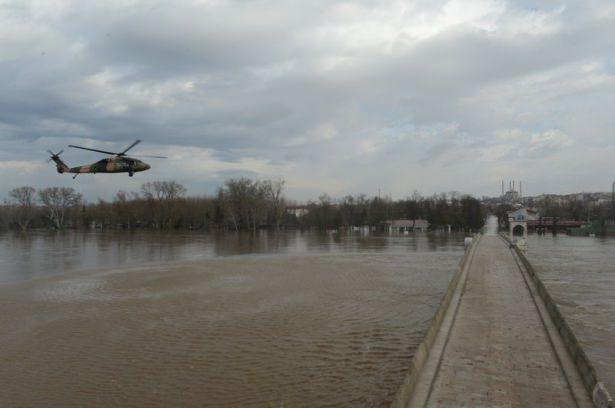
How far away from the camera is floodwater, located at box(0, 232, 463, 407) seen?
30.0 feet

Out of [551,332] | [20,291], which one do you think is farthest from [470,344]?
[20,291]

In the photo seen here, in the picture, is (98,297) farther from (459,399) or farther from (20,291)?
(459,399)

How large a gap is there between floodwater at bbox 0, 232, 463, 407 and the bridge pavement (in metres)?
1.13

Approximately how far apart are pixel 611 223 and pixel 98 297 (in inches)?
4445

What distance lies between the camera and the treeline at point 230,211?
115812mm

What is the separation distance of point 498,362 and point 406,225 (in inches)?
4486

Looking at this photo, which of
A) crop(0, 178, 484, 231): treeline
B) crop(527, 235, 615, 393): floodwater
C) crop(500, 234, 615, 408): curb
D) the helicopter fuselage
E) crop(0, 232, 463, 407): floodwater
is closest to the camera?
crop(500, 234, 615, 408): curb

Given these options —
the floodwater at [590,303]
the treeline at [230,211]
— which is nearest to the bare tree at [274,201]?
the treeline at [230,211]

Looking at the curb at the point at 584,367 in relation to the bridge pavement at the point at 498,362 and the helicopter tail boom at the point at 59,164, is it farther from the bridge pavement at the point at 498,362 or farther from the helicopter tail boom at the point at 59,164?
the helicopter tail boom at the point at 59,164

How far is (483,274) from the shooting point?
70.5 feet

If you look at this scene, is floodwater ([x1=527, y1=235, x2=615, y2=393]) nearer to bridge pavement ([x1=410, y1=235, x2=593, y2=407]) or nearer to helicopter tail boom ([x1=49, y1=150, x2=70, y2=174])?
bridge pavement ([x1=410, y1=235, x2=593, y2=407])

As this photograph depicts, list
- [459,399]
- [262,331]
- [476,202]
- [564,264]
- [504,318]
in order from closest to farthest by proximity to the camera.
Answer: [459,399] → [504,318] → [262,331] → [564,264] → [476,202]

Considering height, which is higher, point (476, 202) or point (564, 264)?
point (476, 202)

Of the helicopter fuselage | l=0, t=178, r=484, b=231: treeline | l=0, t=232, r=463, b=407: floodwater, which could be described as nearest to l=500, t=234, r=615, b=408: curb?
l=0, t=232, r=463, b=407: floodwater
